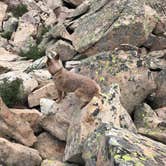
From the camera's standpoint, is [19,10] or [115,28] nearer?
[115,28]

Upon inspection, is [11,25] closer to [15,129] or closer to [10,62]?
[10,62]

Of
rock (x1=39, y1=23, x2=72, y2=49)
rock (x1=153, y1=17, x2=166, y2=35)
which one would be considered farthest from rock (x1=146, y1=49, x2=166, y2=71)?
rock (x1=39, y1=23, x2=72, y2=49)

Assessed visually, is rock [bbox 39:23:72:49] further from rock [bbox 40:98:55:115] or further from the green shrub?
rock [bbox 40:98:55:115]

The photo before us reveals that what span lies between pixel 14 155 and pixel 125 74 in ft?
16.0

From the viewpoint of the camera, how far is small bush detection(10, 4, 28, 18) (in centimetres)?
2879

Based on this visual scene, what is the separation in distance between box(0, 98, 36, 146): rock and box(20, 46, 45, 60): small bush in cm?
789

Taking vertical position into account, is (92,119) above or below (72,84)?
below

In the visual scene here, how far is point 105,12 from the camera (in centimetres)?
2192

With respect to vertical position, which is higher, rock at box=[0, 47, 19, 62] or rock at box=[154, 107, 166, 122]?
rock at box=[154, 107, 166, 122]

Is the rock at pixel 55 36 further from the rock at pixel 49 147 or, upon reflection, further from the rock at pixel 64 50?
the rock at pixel 49 147

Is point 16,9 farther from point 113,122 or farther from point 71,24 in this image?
point 113,122

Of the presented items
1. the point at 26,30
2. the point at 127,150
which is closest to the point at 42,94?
the point at 127,150

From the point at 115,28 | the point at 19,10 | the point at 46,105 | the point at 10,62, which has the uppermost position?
the point at 115,28

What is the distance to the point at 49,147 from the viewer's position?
14.9 m
